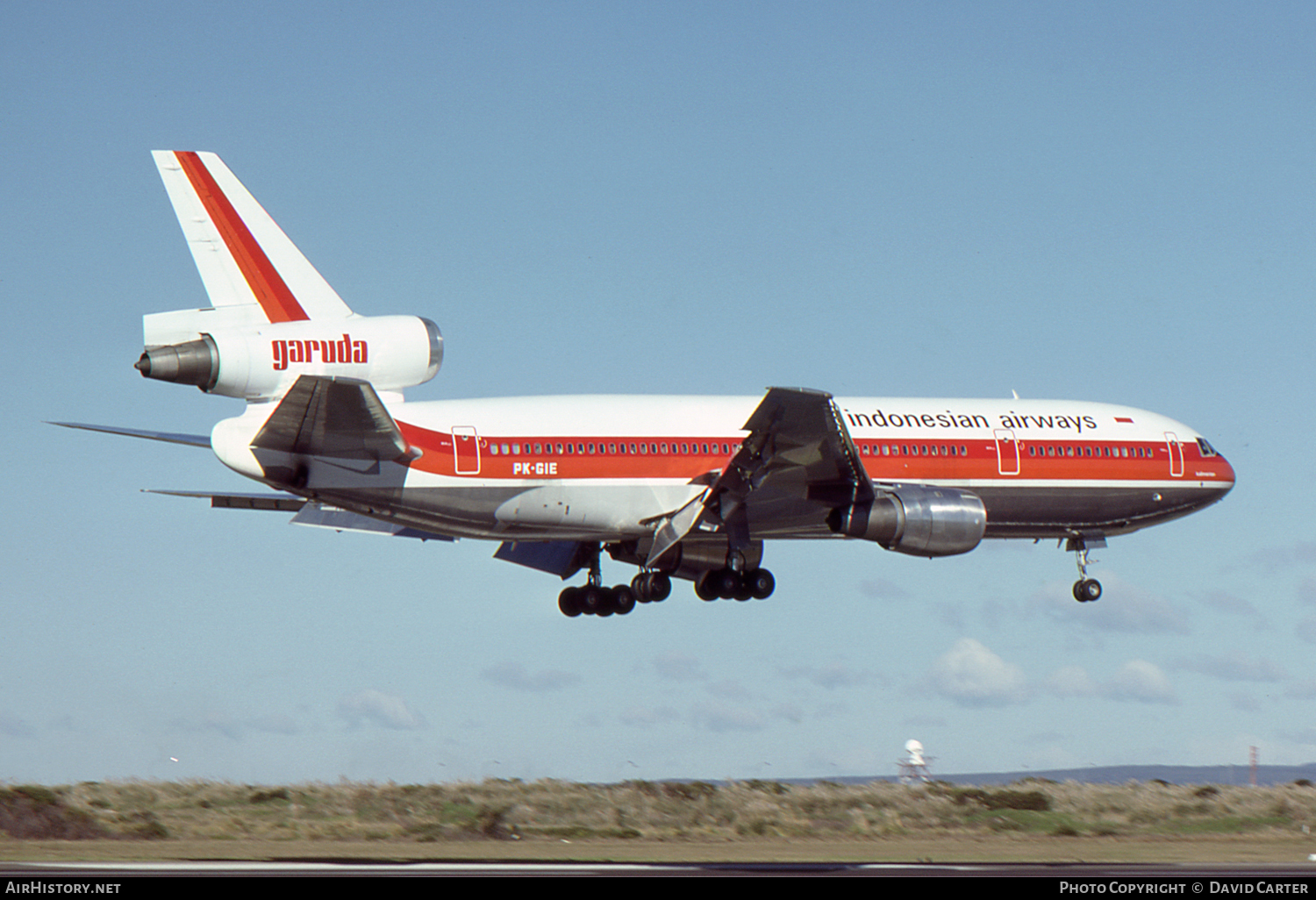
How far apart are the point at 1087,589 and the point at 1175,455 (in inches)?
167

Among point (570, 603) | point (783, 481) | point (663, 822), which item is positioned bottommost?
point (663, 822)

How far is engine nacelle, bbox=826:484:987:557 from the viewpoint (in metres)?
34.2

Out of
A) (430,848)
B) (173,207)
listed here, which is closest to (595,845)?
(430,848)

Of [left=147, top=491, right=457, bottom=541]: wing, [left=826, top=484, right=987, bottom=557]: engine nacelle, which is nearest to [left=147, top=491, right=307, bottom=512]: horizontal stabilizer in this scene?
[left=147, top=491, right=457, bottom=541]: wing

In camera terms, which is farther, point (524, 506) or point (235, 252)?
point (524, 506)

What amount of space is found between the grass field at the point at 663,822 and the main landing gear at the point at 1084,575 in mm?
5810

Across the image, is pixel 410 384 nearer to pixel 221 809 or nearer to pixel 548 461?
pixel 548 461

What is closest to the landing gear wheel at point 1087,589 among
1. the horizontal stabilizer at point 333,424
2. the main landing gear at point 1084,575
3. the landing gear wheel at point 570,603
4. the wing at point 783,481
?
the main landing gear at point 1084,575

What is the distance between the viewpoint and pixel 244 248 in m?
28.4

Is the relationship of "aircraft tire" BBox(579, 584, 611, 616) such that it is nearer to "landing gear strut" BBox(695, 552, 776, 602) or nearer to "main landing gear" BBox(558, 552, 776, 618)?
"main landing gear" BBox(558, 552, 776, 618)

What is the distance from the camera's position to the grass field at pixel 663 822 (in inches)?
1158

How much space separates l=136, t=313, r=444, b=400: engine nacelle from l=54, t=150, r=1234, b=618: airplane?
0.04 metres

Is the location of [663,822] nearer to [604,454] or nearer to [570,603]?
[570,603]

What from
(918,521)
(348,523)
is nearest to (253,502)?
(348,523)
